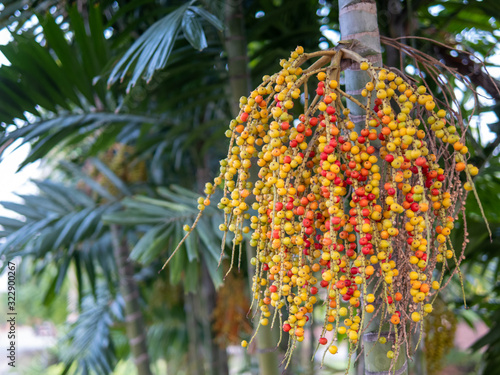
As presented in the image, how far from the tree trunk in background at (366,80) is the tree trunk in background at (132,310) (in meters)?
1.19

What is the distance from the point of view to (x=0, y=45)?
922 mm

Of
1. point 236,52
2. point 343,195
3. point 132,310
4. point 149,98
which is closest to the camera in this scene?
point 343,195

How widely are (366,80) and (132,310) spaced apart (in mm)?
1373

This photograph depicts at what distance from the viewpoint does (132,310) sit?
1.62 meters

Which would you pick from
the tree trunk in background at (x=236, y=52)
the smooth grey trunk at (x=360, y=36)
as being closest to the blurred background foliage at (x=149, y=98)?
the tree trunk in background at (x=236, y=52)

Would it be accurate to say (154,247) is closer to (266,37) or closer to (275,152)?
(275,152)

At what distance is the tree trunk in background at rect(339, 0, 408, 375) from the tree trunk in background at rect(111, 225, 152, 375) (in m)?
1.19

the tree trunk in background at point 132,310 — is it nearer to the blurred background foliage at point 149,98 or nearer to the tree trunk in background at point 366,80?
the blurred background foliage at point 149,98

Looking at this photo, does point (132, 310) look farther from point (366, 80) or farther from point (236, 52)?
point (366, 80)

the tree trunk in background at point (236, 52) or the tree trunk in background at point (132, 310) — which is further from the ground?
the tree trunk in background at point (236, 52)

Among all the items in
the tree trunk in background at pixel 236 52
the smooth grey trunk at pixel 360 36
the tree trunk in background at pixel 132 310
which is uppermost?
the tree trunk in background at pixel 236 52

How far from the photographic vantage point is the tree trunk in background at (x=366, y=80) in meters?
0.61

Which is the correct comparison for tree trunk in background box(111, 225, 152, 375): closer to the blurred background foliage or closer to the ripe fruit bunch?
the blurred background foliage

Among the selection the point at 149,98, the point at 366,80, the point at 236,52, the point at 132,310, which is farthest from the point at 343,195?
the point at 132,310
